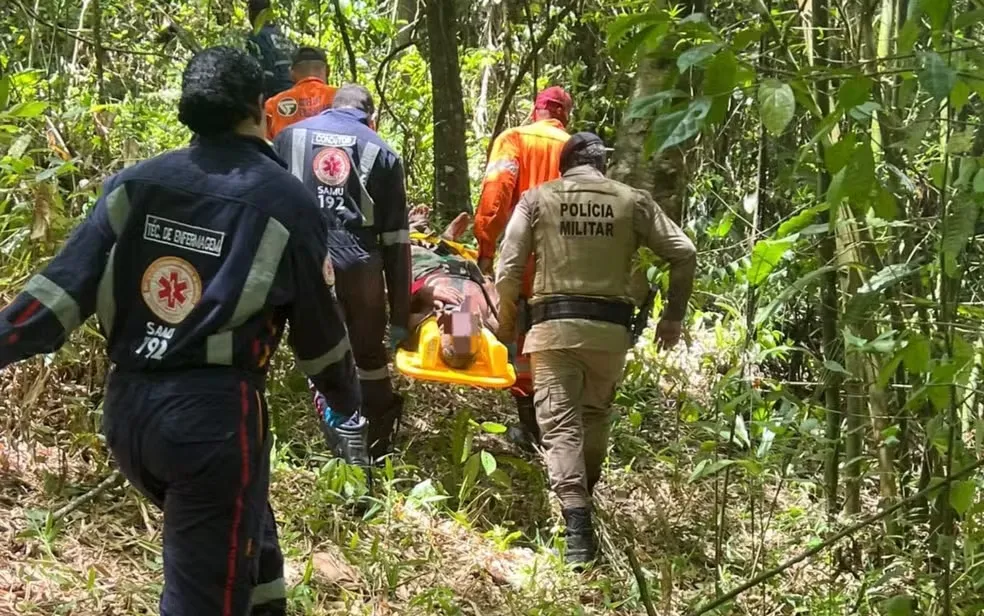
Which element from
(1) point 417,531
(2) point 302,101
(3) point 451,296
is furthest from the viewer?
(2) point 302,101

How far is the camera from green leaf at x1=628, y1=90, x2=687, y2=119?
1.95m

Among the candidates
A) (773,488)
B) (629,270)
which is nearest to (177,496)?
(629,270)

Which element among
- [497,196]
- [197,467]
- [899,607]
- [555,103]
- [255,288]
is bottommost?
[899,607]

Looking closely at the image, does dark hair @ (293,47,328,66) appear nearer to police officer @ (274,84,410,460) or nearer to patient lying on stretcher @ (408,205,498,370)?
police officer @ (274,84,410,460)

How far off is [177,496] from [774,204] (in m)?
6.49

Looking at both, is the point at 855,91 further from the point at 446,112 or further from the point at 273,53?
the point at 446,112

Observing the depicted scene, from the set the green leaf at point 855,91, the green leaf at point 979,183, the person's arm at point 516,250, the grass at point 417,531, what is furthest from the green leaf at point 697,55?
the person's arm at point 516,250

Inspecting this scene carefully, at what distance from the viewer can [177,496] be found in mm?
2424

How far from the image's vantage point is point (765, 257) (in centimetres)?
337

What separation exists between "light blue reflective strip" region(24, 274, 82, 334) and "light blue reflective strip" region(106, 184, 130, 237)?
0.19 metres

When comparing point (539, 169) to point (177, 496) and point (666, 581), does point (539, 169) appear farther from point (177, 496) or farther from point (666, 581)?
point (177, 496)

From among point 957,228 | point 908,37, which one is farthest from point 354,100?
point 908,37

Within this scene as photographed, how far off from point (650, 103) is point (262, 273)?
105 centimetres

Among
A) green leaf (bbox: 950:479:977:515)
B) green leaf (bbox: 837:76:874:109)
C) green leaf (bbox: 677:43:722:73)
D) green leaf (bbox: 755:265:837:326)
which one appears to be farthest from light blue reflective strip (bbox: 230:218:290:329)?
green leaf (bbox: 950:479:977:515)
